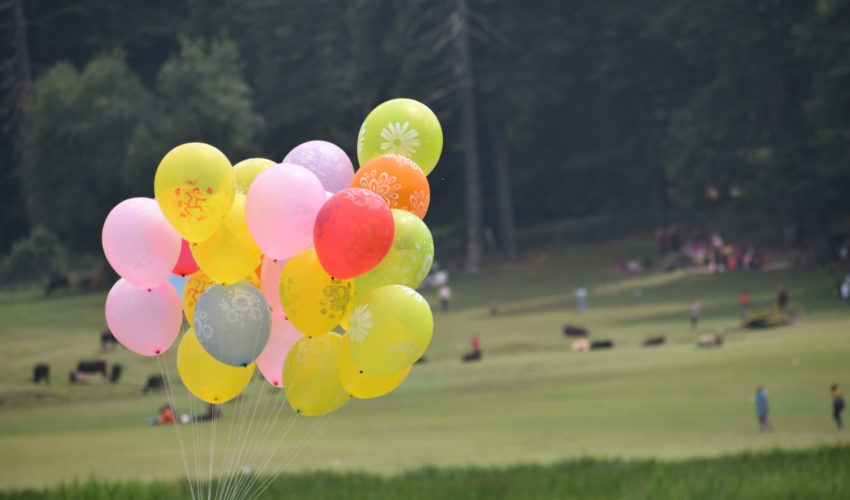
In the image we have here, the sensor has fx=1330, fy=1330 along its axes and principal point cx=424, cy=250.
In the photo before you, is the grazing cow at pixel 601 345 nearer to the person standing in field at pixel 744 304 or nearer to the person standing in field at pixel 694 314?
the person standing in field at pixel 694 314

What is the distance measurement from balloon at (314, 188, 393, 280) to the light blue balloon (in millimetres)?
2183

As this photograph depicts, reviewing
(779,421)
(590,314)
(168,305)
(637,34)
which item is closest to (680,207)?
(637,34)

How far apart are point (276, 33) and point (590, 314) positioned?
114 ft

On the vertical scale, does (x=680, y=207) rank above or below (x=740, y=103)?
below

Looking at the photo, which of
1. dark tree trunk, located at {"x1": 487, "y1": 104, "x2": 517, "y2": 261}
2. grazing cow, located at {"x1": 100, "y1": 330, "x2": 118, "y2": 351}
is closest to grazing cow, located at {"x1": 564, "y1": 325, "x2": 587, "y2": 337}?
grazing cow, located at {"x1": 100, "y1": 330, "x2": 118, "y2": 351}

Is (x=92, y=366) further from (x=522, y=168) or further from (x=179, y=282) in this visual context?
(x=522, y=168)

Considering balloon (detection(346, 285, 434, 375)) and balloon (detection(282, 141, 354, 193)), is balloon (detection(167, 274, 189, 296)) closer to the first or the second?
balloon (detection(282, 141, 354, 193))

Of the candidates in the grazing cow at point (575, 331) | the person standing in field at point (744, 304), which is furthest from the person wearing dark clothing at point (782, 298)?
the grazing cow at point (575, 331)

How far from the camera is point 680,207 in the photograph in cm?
8006

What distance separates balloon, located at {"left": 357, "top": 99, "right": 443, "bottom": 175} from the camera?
537 inches

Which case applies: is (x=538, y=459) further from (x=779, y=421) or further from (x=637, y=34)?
(x=637, y=34)

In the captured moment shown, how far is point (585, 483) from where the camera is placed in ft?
80.8

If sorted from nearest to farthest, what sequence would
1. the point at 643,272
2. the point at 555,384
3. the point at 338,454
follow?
the point at 338,454
the point at 555,384
the point at 643,272

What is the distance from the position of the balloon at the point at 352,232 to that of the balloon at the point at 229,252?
894 mm
